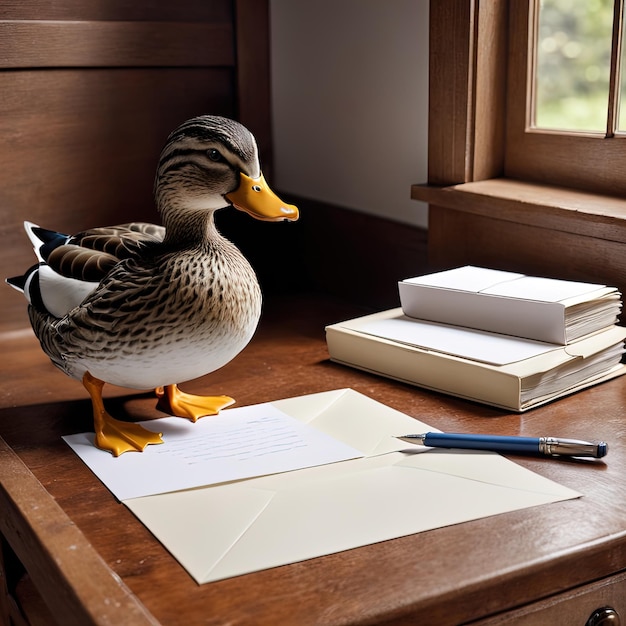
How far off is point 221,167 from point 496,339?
0.39m

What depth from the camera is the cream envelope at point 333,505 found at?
0.69m

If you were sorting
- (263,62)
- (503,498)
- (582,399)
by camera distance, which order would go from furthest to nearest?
(263,62), (582,399), (503,498)

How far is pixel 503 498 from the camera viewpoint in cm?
77

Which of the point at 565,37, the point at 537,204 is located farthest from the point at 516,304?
the point at 565,37

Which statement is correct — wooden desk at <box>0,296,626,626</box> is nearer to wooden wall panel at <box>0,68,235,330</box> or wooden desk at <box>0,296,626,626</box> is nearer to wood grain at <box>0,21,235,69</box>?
wooden wall panel at <box>0,68,235,330</box>

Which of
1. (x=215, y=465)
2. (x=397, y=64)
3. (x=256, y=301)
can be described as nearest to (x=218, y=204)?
(x=256, y=301)

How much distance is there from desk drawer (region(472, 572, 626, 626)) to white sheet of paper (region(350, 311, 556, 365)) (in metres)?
0.30

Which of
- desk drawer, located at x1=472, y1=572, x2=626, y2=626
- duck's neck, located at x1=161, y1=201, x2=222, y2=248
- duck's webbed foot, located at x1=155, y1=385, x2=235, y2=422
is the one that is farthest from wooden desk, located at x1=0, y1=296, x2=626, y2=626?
duck's neck, located at x1=161, y1=201, x2=222, y2=248

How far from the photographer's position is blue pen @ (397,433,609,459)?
0.84 m

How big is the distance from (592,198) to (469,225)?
0.19 m

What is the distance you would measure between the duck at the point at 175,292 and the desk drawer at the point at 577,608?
38cm

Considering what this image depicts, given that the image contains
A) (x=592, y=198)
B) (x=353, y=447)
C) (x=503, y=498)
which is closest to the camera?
(x=503, y=498)

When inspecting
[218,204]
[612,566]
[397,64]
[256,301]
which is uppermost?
[397,64]

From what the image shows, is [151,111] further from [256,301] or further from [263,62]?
[256,301]
